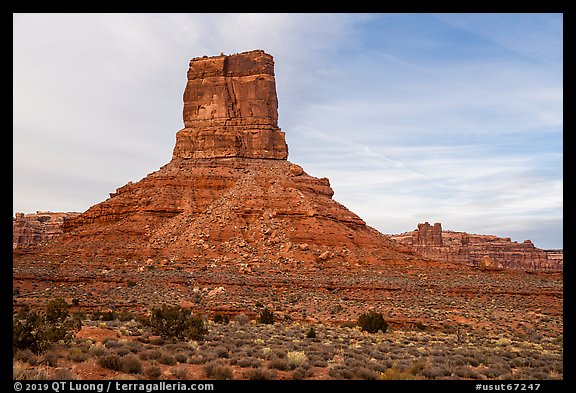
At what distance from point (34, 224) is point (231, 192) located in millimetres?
71222

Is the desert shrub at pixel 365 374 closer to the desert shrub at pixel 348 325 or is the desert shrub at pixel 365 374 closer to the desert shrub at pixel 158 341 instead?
the desert shrub at pixel 158 341

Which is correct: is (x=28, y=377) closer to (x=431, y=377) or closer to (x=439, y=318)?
(x=431, y=377)

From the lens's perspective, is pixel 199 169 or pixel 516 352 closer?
pixel 516 352

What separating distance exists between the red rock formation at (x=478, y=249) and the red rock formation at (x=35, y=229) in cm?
7668

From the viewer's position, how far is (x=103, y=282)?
4366 cm

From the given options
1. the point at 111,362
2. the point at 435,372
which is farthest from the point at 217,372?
the point at 435,372

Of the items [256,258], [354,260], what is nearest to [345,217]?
[354,260]

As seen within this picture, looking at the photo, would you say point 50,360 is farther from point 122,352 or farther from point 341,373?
point 341,373

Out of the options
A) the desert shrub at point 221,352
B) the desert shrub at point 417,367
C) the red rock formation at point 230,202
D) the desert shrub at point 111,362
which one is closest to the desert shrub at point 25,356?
the desert shrub at point 111,362

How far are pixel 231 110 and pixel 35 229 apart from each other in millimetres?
62534

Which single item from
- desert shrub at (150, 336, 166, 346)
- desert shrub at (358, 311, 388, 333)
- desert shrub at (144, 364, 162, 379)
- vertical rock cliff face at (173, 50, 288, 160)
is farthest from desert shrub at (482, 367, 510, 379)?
vertical rock cliff face at (173, 50, 288, 160)

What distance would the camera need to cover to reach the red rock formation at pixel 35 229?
10888 cm

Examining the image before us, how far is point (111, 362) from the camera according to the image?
12.4 metres

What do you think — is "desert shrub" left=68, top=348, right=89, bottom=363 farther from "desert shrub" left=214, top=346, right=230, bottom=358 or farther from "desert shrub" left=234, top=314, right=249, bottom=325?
"desert shrub" left=234, top=314, right=249, bottom=325
